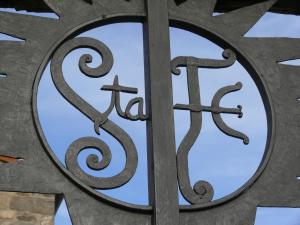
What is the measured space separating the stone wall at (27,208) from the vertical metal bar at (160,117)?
0.55 metres

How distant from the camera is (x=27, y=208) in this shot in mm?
3955

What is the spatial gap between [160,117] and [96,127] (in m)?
0.31

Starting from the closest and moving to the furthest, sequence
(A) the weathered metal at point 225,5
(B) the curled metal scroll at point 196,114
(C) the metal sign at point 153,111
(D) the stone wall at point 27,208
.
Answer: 1. (C) the metal sign at point 153,111
2. (B) the curled metal scroll at point 196,114
3. (D) the stone wall at point 27,208
4. (A) the weathered metal at point 225,5

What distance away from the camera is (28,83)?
145 inches

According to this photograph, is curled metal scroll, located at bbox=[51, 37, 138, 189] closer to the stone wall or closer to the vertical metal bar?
the vertical metal bar

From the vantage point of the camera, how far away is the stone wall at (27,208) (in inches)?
149

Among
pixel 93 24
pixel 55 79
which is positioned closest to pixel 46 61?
pixel 55 79

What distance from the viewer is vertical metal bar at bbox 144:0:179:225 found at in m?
3.52

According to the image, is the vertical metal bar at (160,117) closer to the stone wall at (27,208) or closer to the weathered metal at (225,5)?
the weathered metal at (225,5)

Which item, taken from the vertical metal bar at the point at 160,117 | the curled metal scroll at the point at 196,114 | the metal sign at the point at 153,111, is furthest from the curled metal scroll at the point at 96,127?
the curled metal scroll at the point at 196,114

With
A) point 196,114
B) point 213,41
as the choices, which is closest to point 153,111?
point 196,114

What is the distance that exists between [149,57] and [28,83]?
2.00 feet

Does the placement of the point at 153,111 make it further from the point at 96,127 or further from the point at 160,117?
the point at 96,127

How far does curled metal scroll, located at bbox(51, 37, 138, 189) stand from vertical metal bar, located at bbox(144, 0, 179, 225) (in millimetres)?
116
